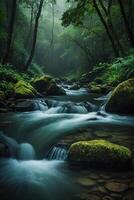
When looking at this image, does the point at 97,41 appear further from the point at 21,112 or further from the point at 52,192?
the point at 52,192

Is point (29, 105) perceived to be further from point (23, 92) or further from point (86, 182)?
point (86, 182)

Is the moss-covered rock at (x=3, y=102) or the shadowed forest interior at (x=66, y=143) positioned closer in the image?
the shadowed forest interior at (x=66, y=143)

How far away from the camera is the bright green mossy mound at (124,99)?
999 cm

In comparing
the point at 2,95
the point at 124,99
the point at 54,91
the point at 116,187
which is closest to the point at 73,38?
the point at 54,91

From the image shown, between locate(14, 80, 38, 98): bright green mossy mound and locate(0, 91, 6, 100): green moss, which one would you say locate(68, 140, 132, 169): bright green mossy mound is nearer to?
locate(0, 91, 6, 100): green moss

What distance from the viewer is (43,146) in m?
7.08

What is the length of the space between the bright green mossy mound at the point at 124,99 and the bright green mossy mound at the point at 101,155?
437cm

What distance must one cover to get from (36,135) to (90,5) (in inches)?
512

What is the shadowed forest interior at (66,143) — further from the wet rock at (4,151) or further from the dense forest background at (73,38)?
the dense forest background at (73,38)

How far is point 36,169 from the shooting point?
19.0ft

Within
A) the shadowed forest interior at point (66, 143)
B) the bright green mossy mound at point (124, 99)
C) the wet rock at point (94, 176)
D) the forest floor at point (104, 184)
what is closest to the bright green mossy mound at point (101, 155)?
the shadowed forest interior at point (66, 143)

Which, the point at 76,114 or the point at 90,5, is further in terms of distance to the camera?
the point at 90,5

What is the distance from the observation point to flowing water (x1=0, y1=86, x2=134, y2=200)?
16.5 feet

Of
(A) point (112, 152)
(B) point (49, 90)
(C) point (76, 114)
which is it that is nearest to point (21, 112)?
(C) point (76, 114)
